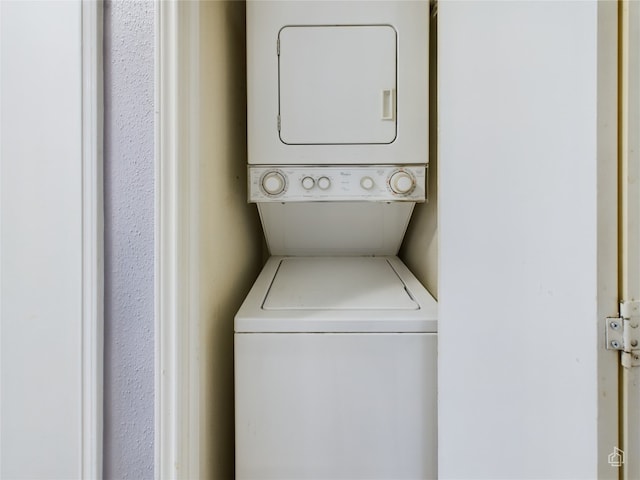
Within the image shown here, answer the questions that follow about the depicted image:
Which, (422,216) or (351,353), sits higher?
(422,216)

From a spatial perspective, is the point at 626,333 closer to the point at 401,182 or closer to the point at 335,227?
the point at 401,182

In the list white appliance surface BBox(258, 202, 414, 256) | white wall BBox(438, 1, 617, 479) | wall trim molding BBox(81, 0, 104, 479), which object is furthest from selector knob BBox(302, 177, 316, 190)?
wall trim molding BBox(81, 0, 104, 479)

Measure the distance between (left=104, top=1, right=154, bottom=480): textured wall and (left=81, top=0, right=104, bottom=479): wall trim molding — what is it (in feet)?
0.05

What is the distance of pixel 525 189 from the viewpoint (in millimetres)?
762

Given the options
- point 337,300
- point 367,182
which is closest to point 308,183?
point 367,182

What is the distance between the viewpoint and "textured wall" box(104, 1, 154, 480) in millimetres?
891

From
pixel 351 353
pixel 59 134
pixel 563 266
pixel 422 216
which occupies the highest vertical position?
pixel 59 134

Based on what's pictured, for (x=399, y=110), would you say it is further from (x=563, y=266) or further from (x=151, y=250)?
(x=151, y=250)

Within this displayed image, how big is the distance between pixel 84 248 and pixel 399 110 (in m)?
1.12

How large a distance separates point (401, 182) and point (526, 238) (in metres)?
0.62

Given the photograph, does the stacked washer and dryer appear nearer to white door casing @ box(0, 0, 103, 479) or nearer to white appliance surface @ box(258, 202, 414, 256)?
white appliance surface @ box(258, 202, 414, 256)

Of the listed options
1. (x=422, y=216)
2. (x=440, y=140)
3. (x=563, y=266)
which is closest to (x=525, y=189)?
(x=563, y=266)

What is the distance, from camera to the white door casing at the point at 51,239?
89 cm

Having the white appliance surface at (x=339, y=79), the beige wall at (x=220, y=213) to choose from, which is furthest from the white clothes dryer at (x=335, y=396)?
the white appliance surface at (x=339, y=79)
